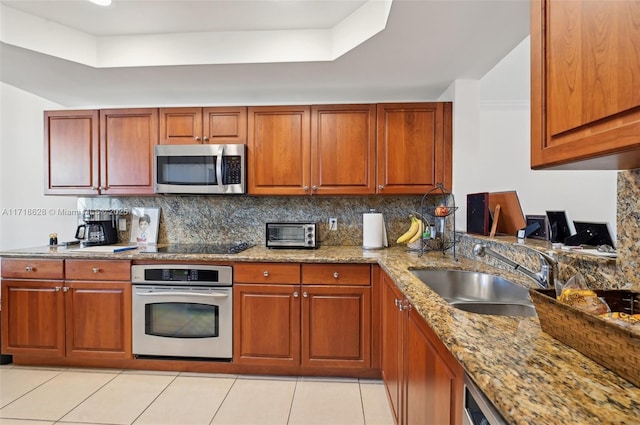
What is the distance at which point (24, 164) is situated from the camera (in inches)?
129

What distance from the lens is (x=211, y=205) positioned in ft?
9.94

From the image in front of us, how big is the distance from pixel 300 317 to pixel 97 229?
2064mm

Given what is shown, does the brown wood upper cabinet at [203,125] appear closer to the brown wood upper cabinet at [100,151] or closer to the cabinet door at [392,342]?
the brown wood upper cabinet at [100,151]

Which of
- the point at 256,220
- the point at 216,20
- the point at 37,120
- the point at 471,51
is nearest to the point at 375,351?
the point at 256,220

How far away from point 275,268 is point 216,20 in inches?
69.9

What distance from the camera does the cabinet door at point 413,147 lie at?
2.58 meters

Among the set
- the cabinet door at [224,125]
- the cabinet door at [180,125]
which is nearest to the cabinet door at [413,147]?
the cabinet door at [224,125]

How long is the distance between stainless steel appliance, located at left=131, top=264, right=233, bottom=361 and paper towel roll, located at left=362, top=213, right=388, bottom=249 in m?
1.14

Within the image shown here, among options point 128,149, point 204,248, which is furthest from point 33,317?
point 128,149

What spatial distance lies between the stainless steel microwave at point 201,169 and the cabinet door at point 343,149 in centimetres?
64

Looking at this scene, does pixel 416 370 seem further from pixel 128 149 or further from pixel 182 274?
pixel 128 149

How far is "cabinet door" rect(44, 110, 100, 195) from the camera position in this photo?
275 centimetres

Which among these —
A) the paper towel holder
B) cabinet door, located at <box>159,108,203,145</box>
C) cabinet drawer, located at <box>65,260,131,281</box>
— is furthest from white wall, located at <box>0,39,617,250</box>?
cabinet door, located at <box>159,108,203,145</box>

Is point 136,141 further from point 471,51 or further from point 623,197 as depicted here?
point 623,197
